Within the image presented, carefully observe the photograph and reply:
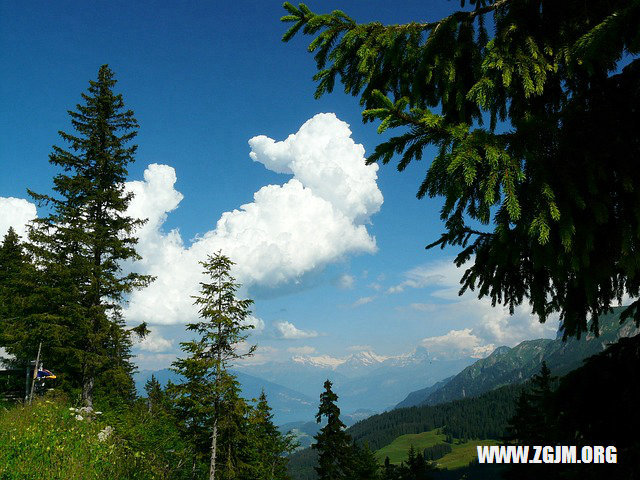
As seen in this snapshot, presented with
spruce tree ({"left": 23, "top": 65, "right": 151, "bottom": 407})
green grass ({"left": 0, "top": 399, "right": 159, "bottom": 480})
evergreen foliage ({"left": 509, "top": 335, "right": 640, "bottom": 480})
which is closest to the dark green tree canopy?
evergreen foliage ({"left": 509, "top": 335, "right": 640, "bottom": 480})

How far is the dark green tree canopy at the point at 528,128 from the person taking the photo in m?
3.23

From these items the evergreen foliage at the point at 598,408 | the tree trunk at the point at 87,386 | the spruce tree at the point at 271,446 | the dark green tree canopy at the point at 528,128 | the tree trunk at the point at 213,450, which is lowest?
the spruce tree at the point at 271,446

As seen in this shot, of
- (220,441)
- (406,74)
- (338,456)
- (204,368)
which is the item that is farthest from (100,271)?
(338,456)

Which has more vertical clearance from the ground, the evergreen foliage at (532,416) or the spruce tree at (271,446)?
the evergreen foliage at (532,416)

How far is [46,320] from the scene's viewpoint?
19.0 meters

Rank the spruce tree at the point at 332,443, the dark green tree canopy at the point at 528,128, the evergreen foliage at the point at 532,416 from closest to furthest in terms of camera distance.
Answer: the dark green tree canopy at the point at 528,128
the evergreen foliage at the point at 532,416
the spruce tree at the point at 332,443

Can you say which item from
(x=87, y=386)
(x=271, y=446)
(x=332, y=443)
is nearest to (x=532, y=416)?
(x=332, y=443)

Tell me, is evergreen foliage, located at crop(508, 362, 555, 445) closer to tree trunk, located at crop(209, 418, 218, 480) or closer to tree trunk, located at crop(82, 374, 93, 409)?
tree trunk, located at crop(209, 418, 218, 480)

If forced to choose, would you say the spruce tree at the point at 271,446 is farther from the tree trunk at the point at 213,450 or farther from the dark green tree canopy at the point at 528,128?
the dark green tree canopy at the point at 528,128

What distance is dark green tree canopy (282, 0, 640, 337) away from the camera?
323 cm

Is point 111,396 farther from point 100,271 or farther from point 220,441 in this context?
point 100,271

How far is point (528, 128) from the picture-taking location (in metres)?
3.27

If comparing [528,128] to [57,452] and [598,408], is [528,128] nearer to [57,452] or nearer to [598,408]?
[598,408]

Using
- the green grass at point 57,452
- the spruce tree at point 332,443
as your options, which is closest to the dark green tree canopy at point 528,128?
the green grass at point 57,452
